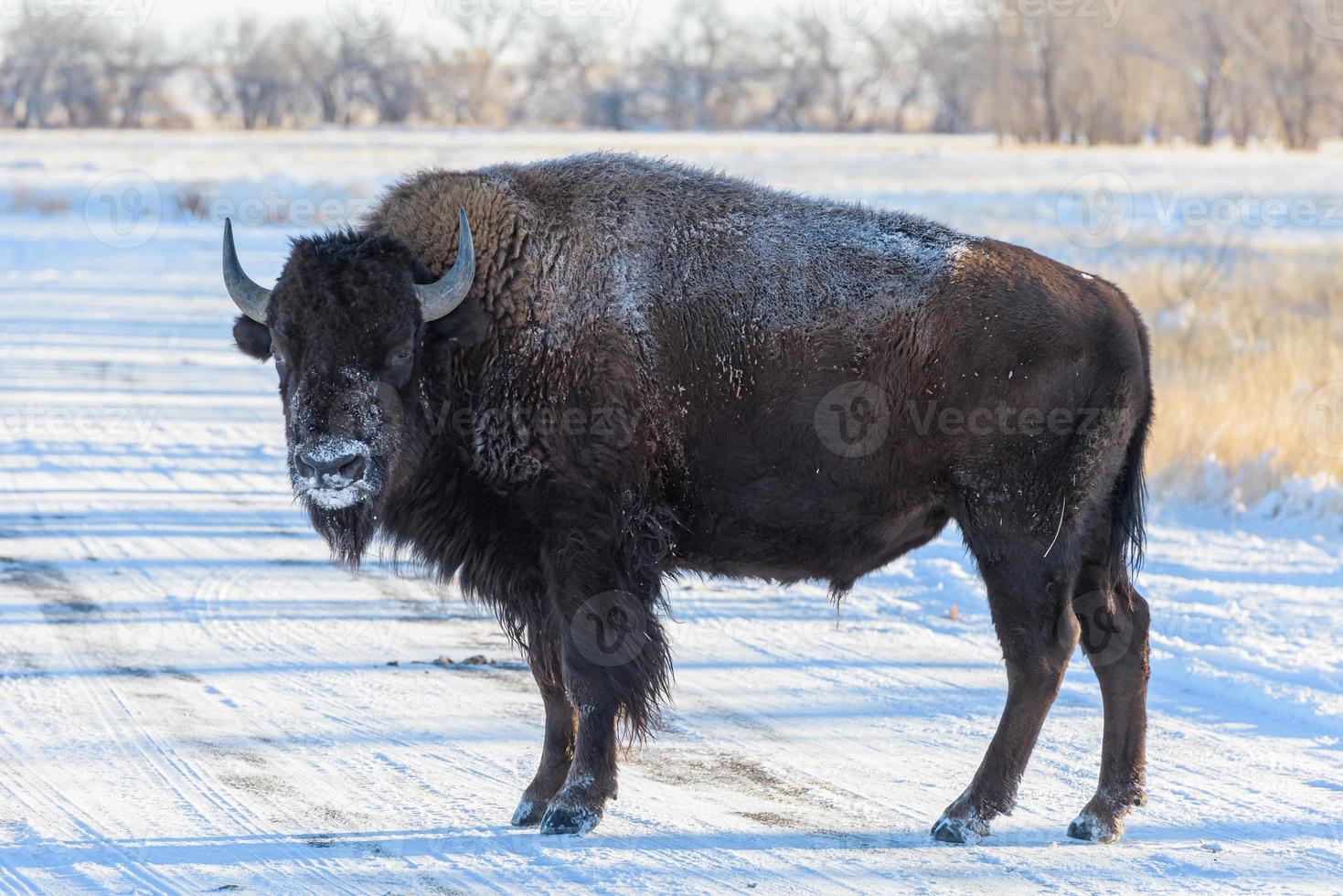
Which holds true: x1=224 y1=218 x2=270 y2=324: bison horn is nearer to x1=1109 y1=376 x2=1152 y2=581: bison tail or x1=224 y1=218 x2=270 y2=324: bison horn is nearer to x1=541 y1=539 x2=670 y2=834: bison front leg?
x1=541 y1=539 x2=670 y2=834: bison front leg

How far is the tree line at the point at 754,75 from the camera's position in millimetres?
57094

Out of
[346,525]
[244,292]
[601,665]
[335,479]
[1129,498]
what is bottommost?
[601,665]

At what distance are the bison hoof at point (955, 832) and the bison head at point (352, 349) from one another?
2436 millimetres

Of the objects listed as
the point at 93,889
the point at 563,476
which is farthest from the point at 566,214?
the point at 93,889

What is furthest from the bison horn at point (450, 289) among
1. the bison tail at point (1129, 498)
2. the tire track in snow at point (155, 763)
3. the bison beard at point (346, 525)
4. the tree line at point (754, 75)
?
the tree line at point (754, 75)

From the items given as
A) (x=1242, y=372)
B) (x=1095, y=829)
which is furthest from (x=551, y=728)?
(x=1242, y=372)

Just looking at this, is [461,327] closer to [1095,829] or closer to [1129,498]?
[1129,498]

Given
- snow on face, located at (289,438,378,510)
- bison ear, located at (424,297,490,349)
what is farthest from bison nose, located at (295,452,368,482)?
bison ear, located at (424,297,490,349)

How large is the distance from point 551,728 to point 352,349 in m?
1.68

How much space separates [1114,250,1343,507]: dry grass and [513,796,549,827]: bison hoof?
693 cm

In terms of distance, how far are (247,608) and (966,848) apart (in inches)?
174

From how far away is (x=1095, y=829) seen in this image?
16.6 feet

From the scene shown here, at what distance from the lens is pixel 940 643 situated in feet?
24.5

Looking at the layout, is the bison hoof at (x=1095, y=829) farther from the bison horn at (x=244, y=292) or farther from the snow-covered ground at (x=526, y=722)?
the bison horn at (x=244, y=292)
